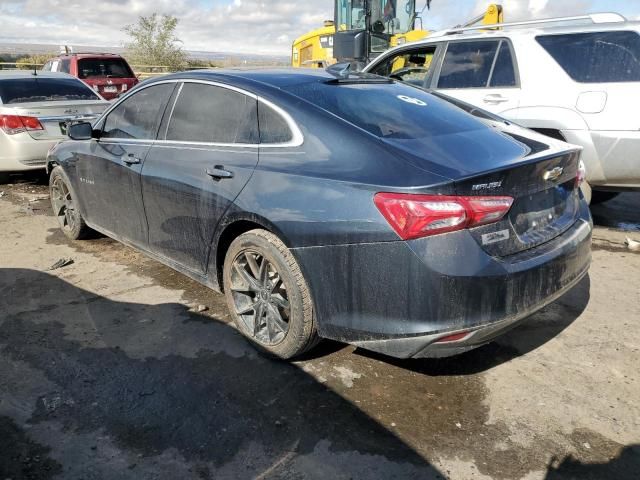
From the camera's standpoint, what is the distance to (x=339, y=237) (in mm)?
2590

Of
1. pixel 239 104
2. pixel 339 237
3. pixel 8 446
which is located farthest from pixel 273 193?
pixel 8 446

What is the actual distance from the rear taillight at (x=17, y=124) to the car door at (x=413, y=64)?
4406mm

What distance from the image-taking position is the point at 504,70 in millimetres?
5578

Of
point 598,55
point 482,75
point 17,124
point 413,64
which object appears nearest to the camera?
point 598,55

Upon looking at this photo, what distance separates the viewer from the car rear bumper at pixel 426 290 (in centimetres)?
240

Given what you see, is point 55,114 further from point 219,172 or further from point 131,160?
point 219,172

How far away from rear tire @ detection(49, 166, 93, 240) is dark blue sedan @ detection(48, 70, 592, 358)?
1.54 meters

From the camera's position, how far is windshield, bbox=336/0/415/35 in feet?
32.8

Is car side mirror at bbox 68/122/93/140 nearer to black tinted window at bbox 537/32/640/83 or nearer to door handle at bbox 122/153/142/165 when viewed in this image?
door handle at bbox 122/153/142/165

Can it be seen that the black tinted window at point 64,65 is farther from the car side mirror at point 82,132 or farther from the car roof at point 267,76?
the car roof at point 267,76

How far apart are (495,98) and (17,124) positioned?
19.2 ft

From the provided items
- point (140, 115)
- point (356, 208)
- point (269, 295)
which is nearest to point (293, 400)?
point (269, 295)

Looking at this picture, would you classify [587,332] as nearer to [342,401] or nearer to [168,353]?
[342,401]

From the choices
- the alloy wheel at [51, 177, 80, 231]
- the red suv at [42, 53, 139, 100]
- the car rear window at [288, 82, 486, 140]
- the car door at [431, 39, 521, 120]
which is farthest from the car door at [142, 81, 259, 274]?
the red suv at [42, 53, 139, 100]
